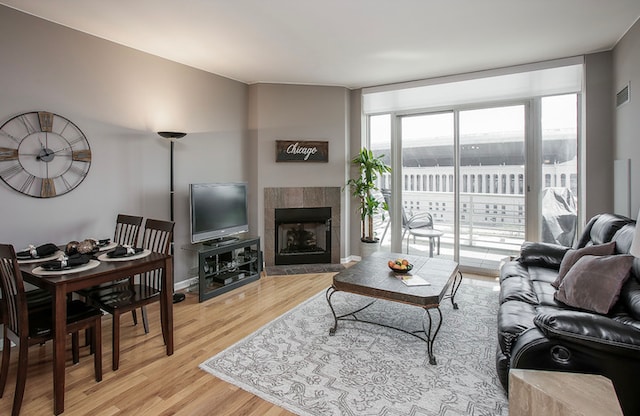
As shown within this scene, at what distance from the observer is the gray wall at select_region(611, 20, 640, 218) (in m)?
3.20

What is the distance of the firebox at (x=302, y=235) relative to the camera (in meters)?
5.21

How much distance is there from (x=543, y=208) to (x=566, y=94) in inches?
60.1

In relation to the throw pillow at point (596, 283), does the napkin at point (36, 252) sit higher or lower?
higher

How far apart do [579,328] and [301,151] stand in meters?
4.06

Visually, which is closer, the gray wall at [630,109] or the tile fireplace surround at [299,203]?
the gray wall at [630,109]

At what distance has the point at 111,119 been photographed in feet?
11.5

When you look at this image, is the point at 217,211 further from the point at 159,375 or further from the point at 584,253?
the point at 584,253

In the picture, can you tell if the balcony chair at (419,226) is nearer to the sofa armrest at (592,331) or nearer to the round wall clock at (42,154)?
the sofa armrest at (592,331)

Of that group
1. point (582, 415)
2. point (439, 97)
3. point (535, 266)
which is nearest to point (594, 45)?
point (439, 97)

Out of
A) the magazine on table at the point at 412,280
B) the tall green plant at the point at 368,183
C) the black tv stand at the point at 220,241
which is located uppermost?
the tall green plant at the point at 368,183

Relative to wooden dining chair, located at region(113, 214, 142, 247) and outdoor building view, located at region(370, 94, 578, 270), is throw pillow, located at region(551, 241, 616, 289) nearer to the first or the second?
outdoor building view, located at region(370, 94, 578, 270)

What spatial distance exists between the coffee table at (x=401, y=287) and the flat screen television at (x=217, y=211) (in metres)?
1.87

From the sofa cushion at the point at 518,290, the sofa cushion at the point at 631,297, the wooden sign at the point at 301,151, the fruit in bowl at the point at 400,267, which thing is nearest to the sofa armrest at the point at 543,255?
the sofa cushion at the point at 518,290

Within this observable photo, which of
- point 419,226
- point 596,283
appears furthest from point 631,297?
point 419,226
